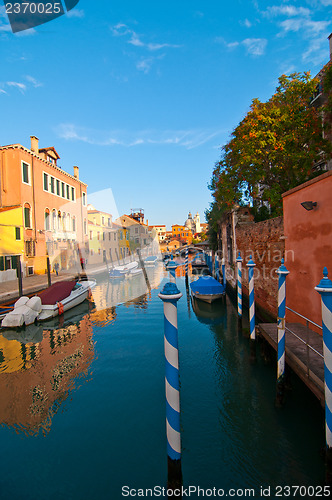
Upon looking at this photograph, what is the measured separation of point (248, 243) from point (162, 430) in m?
9.33

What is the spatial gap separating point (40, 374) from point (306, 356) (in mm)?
5701

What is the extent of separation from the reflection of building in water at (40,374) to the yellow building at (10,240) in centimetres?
914

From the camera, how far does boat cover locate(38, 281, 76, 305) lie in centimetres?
1082

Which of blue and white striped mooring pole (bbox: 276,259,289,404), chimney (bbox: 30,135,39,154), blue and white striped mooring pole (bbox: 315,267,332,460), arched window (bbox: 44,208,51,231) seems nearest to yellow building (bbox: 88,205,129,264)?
arched window (bbox: 44,208,51,231)

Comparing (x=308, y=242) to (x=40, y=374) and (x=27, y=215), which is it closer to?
(x=40, y=374)

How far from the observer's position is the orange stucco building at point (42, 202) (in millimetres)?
18359

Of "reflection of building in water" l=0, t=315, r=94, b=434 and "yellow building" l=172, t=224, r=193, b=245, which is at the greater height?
"yellow building" l=172, t=224, r=193, b=245

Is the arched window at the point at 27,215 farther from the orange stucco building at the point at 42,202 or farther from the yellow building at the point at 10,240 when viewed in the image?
the yellow building at the point at 10,240

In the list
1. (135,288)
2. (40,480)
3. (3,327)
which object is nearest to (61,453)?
(40,480)

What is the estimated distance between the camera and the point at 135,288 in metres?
18.7

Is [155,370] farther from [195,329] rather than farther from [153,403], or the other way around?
[195,329]

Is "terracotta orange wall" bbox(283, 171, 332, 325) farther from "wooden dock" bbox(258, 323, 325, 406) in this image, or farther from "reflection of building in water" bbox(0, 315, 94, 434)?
"reflection of building in water" bbox(0, 315, 94, 434)

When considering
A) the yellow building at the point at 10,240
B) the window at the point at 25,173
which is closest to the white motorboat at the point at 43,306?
the yellow building at the point at 10,240

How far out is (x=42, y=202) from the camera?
69.8 ft
